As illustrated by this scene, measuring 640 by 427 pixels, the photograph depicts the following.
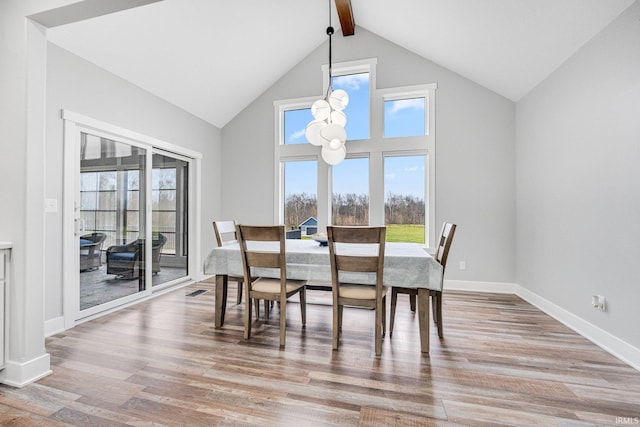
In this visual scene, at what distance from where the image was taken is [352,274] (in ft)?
7.81

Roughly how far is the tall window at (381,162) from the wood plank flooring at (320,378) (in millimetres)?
1973

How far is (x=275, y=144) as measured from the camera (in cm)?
501

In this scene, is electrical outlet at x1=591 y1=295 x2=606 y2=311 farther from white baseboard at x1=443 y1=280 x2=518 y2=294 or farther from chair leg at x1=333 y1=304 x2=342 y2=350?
chair leg at x1=333 y1=304 x2=342 y2=350

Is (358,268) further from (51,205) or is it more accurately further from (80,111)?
(80,111)

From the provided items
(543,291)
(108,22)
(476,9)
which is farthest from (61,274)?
(543,291)

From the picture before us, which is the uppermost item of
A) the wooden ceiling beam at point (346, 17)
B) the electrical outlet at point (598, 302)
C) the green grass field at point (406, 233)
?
the wooden ceiling beam at point (346, 17)

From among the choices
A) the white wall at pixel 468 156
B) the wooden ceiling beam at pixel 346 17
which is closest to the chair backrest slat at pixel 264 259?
the white wall at pixel 468 156

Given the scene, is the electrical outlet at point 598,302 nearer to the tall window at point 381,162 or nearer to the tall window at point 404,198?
the tall window at point 381,162

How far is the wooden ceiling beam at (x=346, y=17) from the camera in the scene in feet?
12.8

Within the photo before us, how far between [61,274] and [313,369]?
8.49 feet

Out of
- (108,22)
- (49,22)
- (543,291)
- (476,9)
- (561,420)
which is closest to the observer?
(561,420)

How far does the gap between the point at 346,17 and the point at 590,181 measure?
3592 mm

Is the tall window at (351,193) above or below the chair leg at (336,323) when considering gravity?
above

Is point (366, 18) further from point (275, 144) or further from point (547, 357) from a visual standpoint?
point (547, 357)
